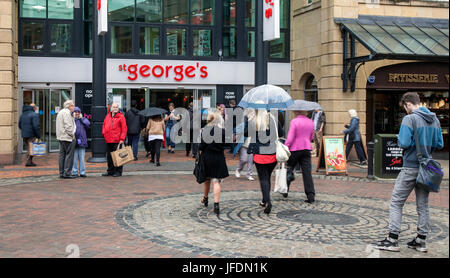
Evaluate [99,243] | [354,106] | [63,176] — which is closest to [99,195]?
[63,176]

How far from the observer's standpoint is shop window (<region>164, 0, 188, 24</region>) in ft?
68.6

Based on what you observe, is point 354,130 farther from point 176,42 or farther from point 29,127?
point 29,127

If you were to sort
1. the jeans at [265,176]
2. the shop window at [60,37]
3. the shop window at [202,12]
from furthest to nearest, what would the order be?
the shop window at [202,12], the shop window at [60,37], the jeans at [265,176]

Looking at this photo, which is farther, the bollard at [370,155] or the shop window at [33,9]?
the shop window at [33,9]

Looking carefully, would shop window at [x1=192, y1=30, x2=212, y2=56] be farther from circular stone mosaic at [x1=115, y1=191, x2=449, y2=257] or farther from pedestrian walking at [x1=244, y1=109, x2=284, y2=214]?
pedestrian walking at [x1=244, y1=109, x2=284, y2=214]

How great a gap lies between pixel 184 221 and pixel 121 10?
15.0 m


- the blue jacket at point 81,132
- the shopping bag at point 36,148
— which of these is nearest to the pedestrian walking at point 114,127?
the blue jacket at point 81,132

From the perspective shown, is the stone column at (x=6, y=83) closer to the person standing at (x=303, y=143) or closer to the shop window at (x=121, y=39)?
the shop window at (x=121, y=39)

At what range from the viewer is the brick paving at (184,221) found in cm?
580

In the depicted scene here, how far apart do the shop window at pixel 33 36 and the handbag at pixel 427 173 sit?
17331 millimetres

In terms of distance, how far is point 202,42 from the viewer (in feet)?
70.2

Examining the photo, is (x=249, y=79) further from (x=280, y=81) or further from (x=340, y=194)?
(x=340, y=194)

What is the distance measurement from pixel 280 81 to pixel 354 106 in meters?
4.94

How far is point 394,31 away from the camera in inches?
680
